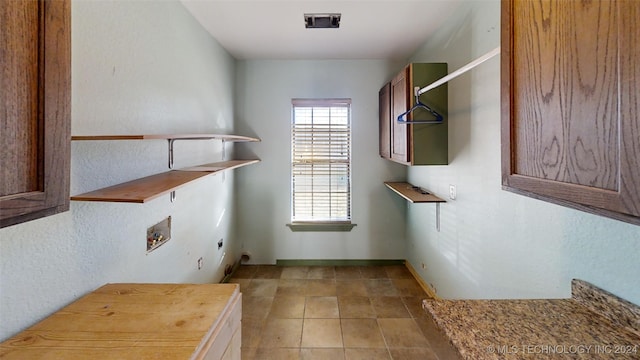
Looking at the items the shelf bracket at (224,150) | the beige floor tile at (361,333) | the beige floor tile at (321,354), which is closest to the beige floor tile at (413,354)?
the beige floor tile at (361,333)

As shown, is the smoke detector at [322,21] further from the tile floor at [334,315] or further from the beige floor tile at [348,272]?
the beige floor tile at [348,272]

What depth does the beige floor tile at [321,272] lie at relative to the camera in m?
3.63

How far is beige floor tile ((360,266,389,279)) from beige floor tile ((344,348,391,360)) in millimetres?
1372

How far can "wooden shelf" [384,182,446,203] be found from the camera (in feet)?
9.07

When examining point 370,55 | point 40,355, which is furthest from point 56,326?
point 370,55

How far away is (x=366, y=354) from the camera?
86.9 inches

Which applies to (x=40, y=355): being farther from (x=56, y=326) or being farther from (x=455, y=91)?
(x=455, y=91)

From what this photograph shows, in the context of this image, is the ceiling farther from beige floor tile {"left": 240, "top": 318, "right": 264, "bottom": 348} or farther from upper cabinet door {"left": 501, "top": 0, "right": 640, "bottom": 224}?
beige floor tile {"left": 240, "top": 318, "right": 264, "bottom": 348}

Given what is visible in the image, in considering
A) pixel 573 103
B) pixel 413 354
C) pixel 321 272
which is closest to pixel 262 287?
pixel 321 272

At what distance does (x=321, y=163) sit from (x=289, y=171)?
45cm

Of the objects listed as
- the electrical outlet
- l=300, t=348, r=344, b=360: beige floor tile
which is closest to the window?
the electrical outlet

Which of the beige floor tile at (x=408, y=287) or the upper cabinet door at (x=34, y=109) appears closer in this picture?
the upper cabinet door at (x=34, y=109)

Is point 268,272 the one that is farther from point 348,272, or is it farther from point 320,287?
point 348,272

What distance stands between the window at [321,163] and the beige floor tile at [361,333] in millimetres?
1503
